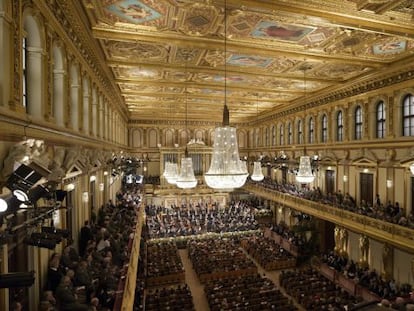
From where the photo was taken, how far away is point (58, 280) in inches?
243

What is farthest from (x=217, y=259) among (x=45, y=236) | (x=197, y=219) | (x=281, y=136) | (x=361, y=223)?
(x=45, y=236)

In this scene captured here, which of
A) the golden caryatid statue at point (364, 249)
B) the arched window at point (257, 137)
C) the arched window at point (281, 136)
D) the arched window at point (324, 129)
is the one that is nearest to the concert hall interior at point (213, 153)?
the golden caryatid statue at point (364, 249)

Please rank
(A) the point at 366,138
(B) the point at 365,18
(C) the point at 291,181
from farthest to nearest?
(C) the point at 291,181
(A) the point at 366,138
(B) the point at 365,18

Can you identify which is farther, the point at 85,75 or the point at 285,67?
the point at 285,67

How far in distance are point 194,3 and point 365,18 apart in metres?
5.17

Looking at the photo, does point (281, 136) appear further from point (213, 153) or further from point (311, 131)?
point (213, 153)

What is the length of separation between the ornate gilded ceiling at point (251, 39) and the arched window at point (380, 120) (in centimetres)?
202

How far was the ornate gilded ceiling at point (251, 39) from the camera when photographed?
8.02 meters

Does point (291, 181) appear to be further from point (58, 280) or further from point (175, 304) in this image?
point (58, 280)

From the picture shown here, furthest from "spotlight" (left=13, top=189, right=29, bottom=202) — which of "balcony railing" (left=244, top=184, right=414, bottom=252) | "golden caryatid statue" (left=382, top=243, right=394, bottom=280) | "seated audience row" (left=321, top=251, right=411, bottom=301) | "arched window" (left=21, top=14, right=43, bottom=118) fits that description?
"golden caryatid statue" (left=382, top=243, right=394, bottom=280)

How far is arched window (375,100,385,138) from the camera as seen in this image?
1539cm

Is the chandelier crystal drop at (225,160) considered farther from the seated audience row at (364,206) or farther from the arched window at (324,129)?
the arched window at (324,129)

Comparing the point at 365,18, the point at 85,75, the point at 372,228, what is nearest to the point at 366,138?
the point at 372,228

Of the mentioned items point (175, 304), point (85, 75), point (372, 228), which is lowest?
point (175, 304)
